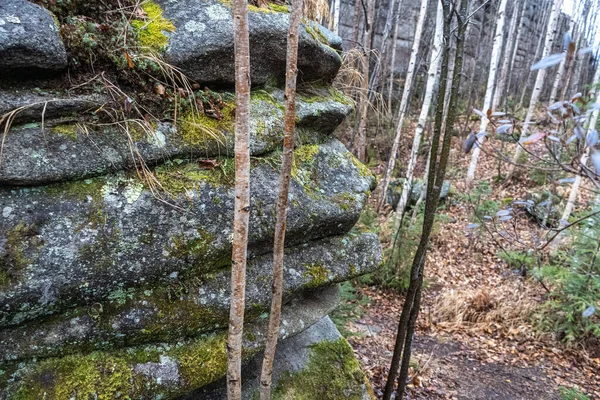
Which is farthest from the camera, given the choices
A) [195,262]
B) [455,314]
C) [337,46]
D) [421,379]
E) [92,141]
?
[455,314]

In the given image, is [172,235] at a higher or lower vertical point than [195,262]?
higher

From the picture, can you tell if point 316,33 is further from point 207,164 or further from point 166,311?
point 166,311

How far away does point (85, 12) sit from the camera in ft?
8.66

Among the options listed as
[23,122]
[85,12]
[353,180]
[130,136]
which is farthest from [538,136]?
[85,12]

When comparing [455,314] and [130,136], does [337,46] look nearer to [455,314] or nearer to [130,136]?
[130,136]

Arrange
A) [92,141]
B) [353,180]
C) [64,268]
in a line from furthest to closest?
[353,180] < [92,141] < [64,268]

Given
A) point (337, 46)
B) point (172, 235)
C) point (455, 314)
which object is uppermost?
point (337, 46)

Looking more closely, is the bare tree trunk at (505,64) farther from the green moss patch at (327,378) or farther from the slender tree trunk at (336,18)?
the green moss patch at (327,378)

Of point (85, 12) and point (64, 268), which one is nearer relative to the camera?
point (64, 268)

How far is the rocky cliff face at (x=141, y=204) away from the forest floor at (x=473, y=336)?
2112 mm

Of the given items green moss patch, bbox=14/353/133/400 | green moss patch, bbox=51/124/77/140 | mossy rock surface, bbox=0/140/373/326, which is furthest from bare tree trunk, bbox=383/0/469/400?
green moss patch, bbox=51/124/77/140

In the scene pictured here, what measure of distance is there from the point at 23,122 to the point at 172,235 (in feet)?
3.41

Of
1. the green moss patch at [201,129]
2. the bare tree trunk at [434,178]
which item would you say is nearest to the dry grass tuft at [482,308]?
the bare tree trunk at [434,178]

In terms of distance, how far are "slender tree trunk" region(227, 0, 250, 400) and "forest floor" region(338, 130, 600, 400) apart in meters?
2.67
